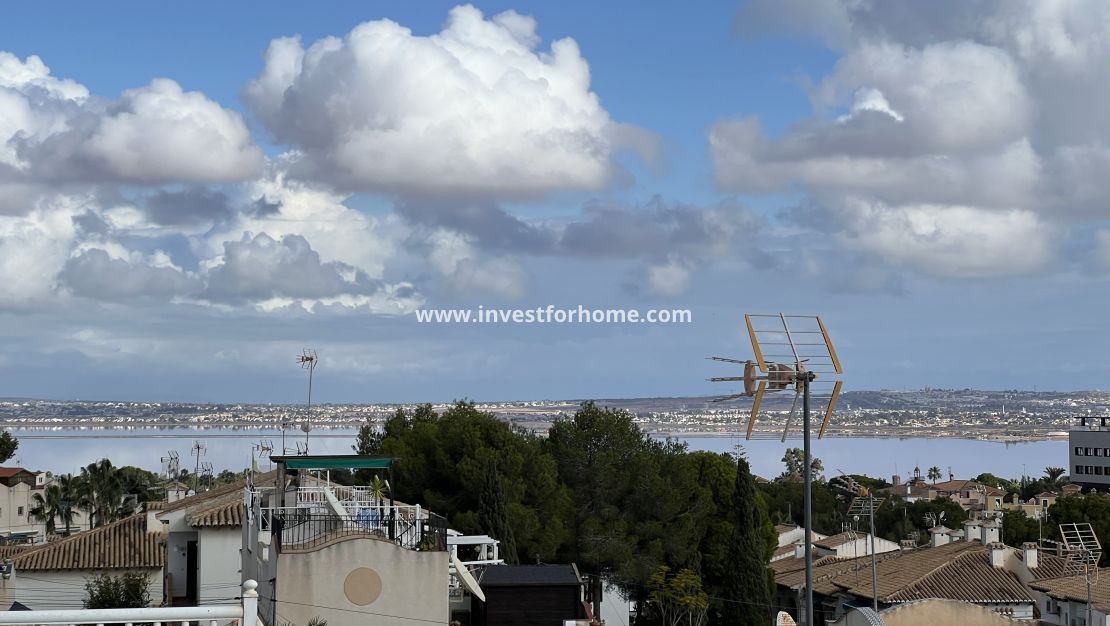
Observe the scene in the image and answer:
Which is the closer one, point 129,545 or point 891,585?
point 129,545

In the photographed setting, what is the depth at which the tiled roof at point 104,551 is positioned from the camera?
33000mm

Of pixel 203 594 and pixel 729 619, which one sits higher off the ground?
pixel 203 594

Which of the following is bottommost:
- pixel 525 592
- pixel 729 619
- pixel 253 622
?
pixel 729 619

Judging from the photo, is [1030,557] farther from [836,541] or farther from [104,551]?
[104,551]

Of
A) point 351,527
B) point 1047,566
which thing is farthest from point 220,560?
point 1047,566

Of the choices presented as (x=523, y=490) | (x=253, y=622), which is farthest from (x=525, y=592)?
(x=253, y=622)

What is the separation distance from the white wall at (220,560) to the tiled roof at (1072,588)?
26.8 m

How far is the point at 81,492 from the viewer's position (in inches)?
2603

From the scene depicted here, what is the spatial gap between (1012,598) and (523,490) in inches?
704

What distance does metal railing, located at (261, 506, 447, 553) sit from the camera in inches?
836

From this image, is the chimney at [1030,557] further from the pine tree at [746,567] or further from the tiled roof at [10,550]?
the tiled roof at [10,550]

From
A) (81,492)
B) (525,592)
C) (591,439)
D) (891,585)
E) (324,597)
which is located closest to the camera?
(324,597)

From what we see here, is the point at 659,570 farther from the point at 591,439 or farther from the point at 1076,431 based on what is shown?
the point at 1076,431

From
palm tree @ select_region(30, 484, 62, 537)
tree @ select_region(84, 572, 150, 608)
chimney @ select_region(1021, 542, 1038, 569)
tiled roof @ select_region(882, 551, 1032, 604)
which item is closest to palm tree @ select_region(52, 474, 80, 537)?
palm tree @ select_region(30, 484, 62, 537)
